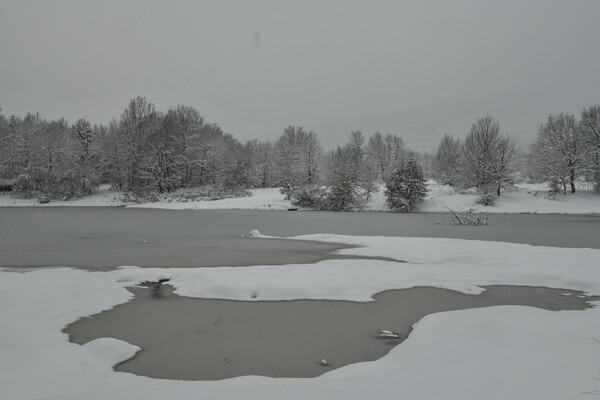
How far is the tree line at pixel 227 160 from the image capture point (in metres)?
39.8

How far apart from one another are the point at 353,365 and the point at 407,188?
110 ft

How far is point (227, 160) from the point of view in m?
57.4

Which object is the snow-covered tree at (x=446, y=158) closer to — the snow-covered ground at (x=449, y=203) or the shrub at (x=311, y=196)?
the snow-covered ground at (x=449, y=203)

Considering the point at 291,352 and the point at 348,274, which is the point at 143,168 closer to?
the point at 348,274

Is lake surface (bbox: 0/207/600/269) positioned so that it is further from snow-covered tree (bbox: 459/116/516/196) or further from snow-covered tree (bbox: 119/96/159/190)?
snow-covered tree (bbox: 119/96/159/190)

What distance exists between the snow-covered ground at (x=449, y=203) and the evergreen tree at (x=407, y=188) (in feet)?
5.53

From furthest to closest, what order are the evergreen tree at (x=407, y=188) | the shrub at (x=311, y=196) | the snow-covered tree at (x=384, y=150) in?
1. the snow-covered tree at (x=384, y=150)
2. the shrub at (x=311, y=196)
3. the evergreen tree at (x=407, y=188)

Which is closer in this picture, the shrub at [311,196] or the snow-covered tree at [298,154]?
the shrub at [311,196]

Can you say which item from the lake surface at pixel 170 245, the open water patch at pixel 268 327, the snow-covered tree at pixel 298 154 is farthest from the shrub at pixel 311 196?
the open water patch at pixel 268 327

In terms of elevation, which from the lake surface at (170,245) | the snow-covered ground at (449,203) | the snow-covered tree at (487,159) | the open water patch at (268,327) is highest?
the snow-covered tree at (487,159)

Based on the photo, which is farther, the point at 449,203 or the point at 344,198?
the point at 344,198

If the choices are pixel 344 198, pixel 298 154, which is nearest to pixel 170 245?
pixel 344 198

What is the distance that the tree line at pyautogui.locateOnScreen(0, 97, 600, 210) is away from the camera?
39.8 metres

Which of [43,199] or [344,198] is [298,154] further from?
[43,199]
